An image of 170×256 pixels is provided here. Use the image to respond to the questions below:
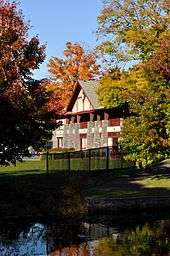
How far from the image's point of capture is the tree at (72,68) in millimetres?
75375

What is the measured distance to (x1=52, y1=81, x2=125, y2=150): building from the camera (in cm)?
5719

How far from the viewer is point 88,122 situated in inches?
2400

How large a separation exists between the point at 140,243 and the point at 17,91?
658 centimetres

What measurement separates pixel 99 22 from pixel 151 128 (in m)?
19.6

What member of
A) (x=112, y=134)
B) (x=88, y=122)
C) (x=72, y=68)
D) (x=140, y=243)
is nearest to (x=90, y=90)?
(x=88, y=122)

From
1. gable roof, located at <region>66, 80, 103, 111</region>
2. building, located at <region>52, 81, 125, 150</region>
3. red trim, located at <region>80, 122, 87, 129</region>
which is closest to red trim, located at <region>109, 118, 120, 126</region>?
building, located at <region>52, 81, 125, 150</region>

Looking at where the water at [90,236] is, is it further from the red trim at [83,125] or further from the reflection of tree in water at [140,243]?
the red trim at [83,125]

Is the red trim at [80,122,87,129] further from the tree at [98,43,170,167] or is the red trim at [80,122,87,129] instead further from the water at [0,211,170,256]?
the water at [0,211,170,256]

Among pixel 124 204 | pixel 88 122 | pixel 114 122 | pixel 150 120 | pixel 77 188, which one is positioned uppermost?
pixel 88 122

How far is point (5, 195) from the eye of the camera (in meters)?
19.8

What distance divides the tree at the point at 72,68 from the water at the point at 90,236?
56.7 meters

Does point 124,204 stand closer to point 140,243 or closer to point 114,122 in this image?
point 140,243

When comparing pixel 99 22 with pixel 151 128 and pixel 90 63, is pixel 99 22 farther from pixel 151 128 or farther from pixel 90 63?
pixel 90 63

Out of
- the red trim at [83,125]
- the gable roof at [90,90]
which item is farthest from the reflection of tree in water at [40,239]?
the red trim at [83,125]
